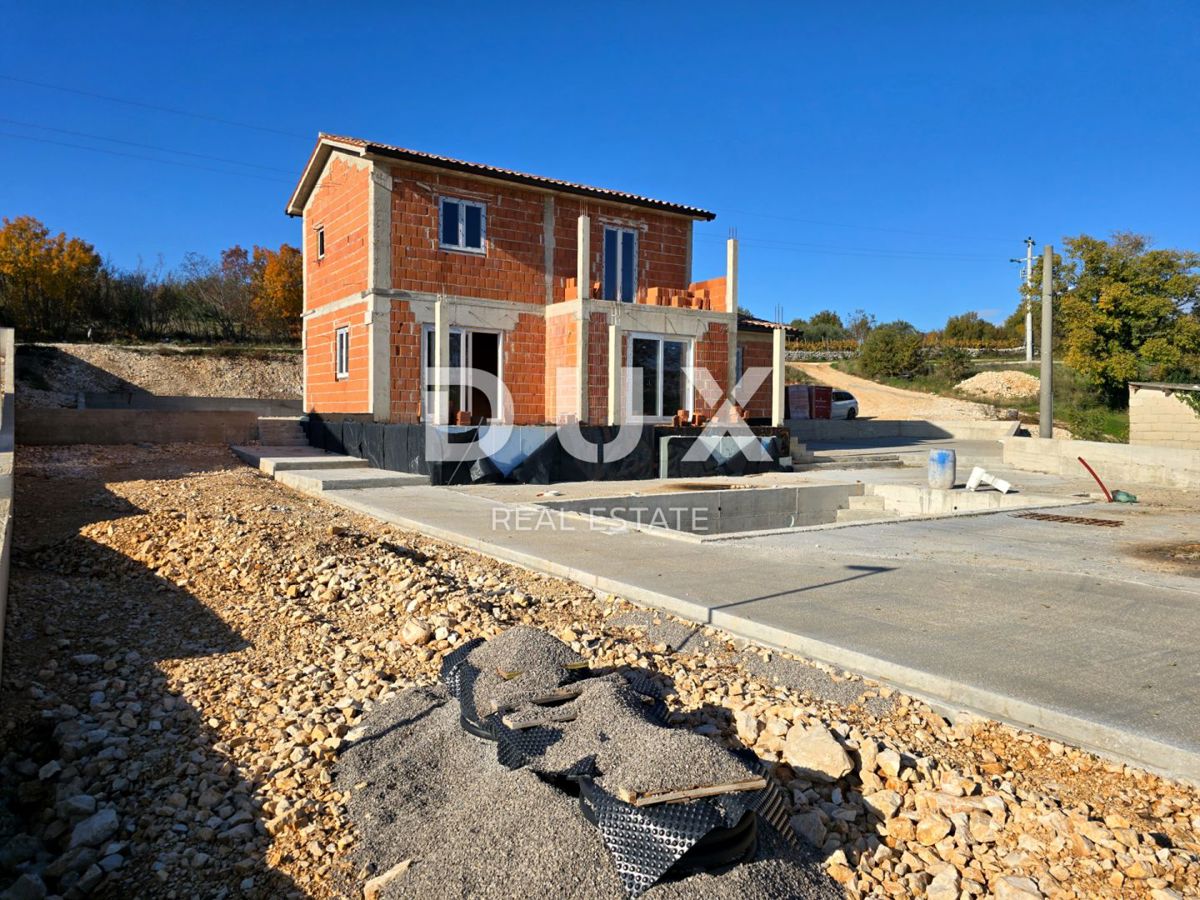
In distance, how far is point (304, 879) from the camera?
307 centimetres

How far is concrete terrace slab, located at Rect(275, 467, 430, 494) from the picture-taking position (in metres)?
12.4

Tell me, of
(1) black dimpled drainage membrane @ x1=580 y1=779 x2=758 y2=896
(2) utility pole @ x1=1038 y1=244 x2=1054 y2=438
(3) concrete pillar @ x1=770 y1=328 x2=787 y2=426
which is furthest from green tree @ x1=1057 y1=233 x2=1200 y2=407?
(1) black dimpled drainage membrane @ x1=580 y1=779 x2=758 y2=896

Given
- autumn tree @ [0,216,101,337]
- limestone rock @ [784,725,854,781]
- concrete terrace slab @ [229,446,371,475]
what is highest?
autumn tree @ [0,216,101,337]

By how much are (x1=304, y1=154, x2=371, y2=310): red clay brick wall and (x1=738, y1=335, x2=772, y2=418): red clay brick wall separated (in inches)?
456

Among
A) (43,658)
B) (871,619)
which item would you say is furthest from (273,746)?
(871,619)

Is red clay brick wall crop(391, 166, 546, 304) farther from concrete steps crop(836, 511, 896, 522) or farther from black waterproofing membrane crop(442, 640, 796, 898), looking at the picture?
black waterproofing membrane crop(442, 640, 796, 898)

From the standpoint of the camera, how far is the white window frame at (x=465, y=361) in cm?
1736

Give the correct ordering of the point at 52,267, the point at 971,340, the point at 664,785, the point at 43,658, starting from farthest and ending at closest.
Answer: the point at 971,340, the point at 52,267, the point at 43,658, the point at 664,785

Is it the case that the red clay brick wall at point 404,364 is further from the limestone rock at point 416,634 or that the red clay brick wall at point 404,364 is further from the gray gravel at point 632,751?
the gray gravel at point 632,751

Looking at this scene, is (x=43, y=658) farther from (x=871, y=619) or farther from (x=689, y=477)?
(x=689, y=477)

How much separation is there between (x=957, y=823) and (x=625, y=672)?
5.72 feet

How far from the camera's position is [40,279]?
35.4 m

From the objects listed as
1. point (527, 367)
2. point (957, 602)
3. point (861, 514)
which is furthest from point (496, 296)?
point (957, 602)

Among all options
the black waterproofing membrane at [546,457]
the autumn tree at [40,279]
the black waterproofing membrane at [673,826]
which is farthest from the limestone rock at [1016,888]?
the autumn tree at [40,279]
